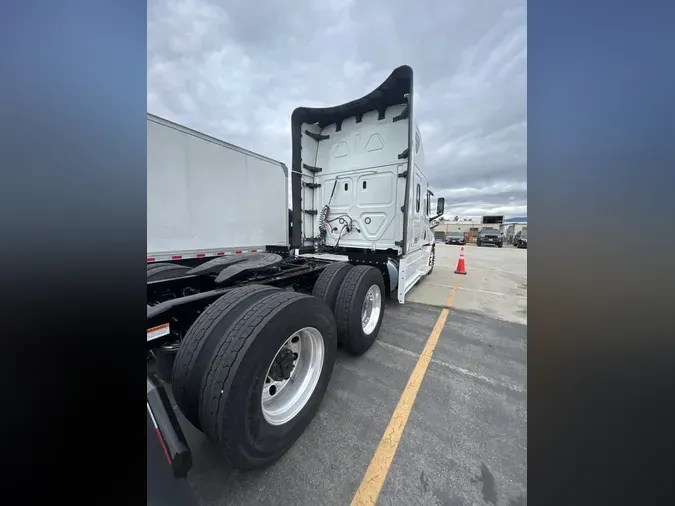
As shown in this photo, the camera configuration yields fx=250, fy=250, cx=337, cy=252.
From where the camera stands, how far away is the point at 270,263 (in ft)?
9.89

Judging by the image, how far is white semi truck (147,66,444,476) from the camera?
1569 millimetres

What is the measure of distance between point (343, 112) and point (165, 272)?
4212mm

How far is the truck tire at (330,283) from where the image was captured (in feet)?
10.0

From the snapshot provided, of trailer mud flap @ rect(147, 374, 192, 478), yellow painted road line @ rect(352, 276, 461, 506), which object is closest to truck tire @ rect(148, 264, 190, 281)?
trailer mud flap @ rect(147, 374, 192, 478)

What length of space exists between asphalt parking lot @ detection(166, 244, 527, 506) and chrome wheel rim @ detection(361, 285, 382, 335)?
32 centimetres

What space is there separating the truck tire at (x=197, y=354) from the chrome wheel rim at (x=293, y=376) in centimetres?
43

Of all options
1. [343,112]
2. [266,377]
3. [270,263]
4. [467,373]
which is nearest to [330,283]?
[270,263]

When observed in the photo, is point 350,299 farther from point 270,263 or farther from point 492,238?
point 492,238

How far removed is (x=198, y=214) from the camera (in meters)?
4.65

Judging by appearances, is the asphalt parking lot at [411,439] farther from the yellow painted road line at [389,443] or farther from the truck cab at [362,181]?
the truck cab at [362,181]
